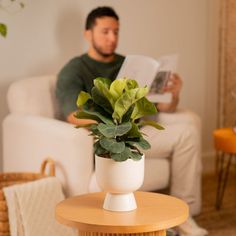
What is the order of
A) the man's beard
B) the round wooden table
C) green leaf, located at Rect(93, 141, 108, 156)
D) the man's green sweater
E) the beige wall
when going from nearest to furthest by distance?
the round wooden table < green leaf, located at Rect(93, 141, 108, 156) < the man's green sweater < the man's beard < the beige wall

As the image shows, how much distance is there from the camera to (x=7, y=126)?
3455 millimetres

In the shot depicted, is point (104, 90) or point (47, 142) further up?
point (104, 90)

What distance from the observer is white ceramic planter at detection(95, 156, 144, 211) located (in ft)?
6.78

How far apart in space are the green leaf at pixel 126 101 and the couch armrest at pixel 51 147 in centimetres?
95

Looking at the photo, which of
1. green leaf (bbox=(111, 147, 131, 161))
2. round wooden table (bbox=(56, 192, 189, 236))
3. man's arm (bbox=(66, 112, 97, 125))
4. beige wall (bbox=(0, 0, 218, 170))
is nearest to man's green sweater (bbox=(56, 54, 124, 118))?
man's arm (bbox=(66, 112, 97, 125))

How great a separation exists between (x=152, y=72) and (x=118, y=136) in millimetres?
1107

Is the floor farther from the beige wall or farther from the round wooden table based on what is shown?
the round wooden table

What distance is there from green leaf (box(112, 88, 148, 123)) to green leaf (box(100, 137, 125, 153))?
82mm

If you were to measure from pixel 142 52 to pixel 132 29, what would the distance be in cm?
17

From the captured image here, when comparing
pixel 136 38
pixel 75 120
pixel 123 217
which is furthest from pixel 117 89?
pixel 136 38

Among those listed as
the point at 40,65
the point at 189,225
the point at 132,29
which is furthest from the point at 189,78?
the point at 189,225

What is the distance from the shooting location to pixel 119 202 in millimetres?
2102

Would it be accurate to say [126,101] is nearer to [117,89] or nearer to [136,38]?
[117,89]

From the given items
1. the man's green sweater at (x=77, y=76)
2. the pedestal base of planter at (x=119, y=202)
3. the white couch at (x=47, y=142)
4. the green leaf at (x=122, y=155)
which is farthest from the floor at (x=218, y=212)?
the green leaf at (x=122, y=155)
